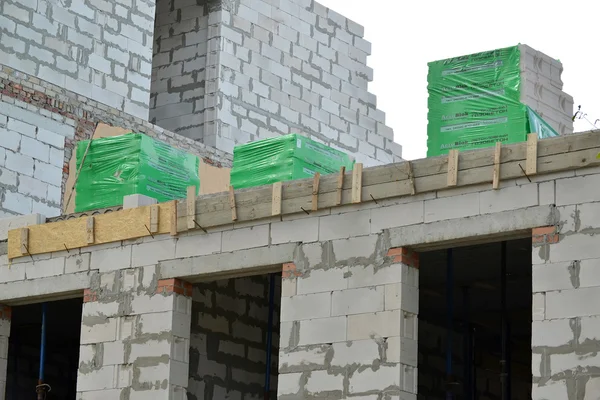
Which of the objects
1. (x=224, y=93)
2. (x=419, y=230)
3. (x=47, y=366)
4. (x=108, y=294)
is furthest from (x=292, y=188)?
(x=224, y=93)

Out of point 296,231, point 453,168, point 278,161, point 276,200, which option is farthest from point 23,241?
point 453,168

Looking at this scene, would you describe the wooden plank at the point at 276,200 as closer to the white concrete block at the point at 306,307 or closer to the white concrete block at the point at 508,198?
the white concrete block at the point at 306,307

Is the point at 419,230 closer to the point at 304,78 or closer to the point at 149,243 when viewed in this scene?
the point at 149,243

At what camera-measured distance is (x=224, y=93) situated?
30875mm

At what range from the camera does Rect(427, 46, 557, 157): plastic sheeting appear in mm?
18609

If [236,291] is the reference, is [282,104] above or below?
above

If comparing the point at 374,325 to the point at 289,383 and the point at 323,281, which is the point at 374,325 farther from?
the point at 289,383

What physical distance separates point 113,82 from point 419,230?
42.2ft

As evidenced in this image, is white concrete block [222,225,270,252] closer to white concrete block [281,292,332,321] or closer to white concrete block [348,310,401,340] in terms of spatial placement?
white concrete block [281,292,332,321]

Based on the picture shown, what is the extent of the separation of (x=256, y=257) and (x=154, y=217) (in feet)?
6.40

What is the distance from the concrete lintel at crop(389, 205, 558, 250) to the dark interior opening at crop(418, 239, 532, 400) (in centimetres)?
127

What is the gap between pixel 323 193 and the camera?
18438 millimetres

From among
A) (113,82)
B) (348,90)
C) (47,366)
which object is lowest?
(47,366)

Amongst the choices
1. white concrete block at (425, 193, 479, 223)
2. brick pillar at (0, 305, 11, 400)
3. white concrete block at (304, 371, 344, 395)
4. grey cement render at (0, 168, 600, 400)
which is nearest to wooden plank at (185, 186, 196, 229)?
grey cement render at (0, 168, 600, 400)
